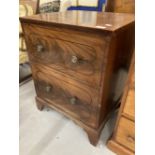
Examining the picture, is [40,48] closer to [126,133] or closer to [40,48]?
[40,48]

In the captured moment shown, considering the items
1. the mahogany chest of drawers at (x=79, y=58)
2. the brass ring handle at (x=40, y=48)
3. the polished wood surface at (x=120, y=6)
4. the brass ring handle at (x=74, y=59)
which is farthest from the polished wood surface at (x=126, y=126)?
the polished wood surface at (x=120, y=6)

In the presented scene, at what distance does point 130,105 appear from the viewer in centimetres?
78

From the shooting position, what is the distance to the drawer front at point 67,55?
727 millimetres

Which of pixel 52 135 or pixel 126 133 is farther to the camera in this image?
pixel 52 135

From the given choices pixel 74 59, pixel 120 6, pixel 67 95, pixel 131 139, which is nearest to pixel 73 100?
pixel 67 95

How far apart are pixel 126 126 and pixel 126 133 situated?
2.0 inches

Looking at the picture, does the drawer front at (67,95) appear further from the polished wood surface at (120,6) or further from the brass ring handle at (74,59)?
the polished wood surface at (120,6)

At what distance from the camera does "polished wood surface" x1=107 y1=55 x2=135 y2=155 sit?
29.2 inches

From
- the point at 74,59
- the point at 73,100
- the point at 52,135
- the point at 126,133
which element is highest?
the point at 74,59

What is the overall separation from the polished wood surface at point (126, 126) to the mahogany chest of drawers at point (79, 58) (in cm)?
11

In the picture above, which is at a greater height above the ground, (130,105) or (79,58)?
(79,58)

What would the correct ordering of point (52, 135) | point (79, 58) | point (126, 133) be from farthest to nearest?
point (52, 135) → point (126, 133) → point (79, 58)

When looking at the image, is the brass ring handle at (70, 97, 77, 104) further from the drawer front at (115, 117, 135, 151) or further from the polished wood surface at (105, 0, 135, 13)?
the polished wood surface at (105, 0, 135, 13)
